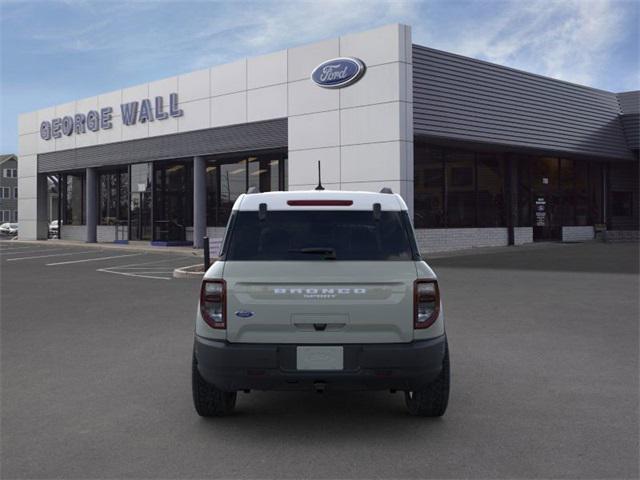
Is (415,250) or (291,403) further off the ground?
(415,250)

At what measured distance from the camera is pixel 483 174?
2778 centimetres

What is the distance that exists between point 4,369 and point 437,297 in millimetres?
4723

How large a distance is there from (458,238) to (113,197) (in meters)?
19.6

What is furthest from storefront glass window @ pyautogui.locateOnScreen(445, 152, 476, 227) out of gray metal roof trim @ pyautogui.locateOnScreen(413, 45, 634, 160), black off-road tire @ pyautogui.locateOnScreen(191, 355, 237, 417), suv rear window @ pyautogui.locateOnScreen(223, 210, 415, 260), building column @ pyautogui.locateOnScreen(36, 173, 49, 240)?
building column @ pyautogui.locateOnScreen(36, 173, 49, 240)

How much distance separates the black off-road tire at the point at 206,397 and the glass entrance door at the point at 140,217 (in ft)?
94.0

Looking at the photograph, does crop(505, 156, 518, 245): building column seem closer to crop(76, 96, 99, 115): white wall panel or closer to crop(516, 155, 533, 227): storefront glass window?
crop(516, 155, 533, 227): storefront glass window

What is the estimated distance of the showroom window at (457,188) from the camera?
80.9 feet

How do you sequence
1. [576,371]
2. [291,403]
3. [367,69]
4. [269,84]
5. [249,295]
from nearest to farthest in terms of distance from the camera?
[249,295] < [291,403] < [576,371] < [367,69] < [269,84]

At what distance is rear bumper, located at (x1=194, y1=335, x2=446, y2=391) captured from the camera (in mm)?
4391

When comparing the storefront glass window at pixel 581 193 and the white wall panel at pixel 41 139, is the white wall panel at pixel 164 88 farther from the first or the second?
the storefront glass window at pixel 581 193


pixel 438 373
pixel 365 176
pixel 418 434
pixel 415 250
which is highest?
pixel 365 176

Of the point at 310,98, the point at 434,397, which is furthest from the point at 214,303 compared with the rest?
the point at 310,98

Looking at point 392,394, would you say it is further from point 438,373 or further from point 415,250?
point 415,250

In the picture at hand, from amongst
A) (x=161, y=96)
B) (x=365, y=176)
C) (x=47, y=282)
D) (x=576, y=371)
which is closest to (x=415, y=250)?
(x=576, y=371)
